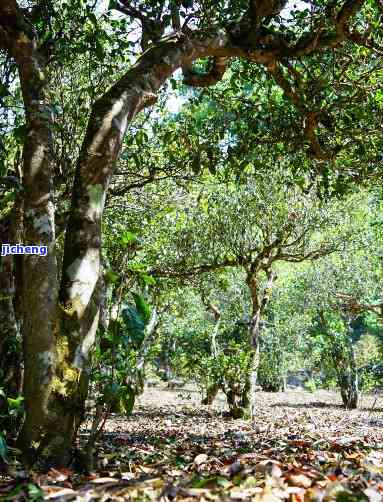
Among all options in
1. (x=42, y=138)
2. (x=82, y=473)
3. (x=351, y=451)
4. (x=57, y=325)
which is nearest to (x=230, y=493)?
(x=82, y=473)

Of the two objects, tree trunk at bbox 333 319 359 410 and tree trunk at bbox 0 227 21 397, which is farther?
tree trunk at bbox 333 319 359 410

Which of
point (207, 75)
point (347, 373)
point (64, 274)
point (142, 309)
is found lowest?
point (347, 373)

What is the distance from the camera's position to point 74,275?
3.48 metres

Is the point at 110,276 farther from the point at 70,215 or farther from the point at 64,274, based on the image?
the point at 70,215

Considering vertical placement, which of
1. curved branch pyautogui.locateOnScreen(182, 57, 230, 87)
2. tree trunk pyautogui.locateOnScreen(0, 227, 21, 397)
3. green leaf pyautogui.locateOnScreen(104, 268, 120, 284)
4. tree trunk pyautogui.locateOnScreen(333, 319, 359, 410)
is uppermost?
curved branch pyautogui.locateOnScreen(182, 57, 230, 87)

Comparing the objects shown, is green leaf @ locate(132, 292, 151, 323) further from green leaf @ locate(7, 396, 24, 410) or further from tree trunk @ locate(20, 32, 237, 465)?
green leaf @ locate(7, 396, 24, 410)

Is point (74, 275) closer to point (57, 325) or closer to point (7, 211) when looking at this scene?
point (57, 325)

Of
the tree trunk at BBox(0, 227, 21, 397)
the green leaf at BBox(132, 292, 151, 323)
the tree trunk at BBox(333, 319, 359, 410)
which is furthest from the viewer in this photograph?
the tree trunk at BBox(333, 319, 359, 410)

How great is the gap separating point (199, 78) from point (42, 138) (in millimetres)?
2374

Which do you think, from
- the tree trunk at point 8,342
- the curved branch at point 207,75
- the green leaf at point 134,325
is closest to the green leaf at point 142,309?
the green leaf at point 134,325

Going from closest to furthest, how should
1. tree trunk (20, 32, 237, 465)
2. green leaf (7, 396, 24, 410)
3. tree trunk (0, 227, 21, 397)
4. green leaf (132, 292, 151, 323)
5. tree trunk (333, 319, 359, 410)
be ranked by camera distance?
tree trunk (20, 32, 237, 465) → green leaf (132, 292, 151, 323) → green leaf (7, 396, 24, 410) → tree trunk (0, 227, 21, 397) → tree trunk (333, 319, 359, 410)

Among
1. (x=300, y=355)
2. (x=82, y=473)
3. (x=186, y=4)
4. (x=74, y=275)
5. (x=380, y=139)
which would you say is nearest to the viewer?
Answer: (x=82, y=473)

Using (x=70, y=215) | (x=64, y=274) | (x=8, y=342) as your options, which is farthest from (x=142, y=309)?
(x=8, y=342)

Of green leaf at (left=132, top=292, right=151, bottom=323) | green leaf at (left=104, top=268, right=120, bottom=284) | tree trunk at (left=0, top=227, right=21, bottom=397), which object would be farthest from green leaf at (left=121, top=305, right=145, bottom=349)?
tree trunk at (left=0, top=227, right=21, bottom=397)
